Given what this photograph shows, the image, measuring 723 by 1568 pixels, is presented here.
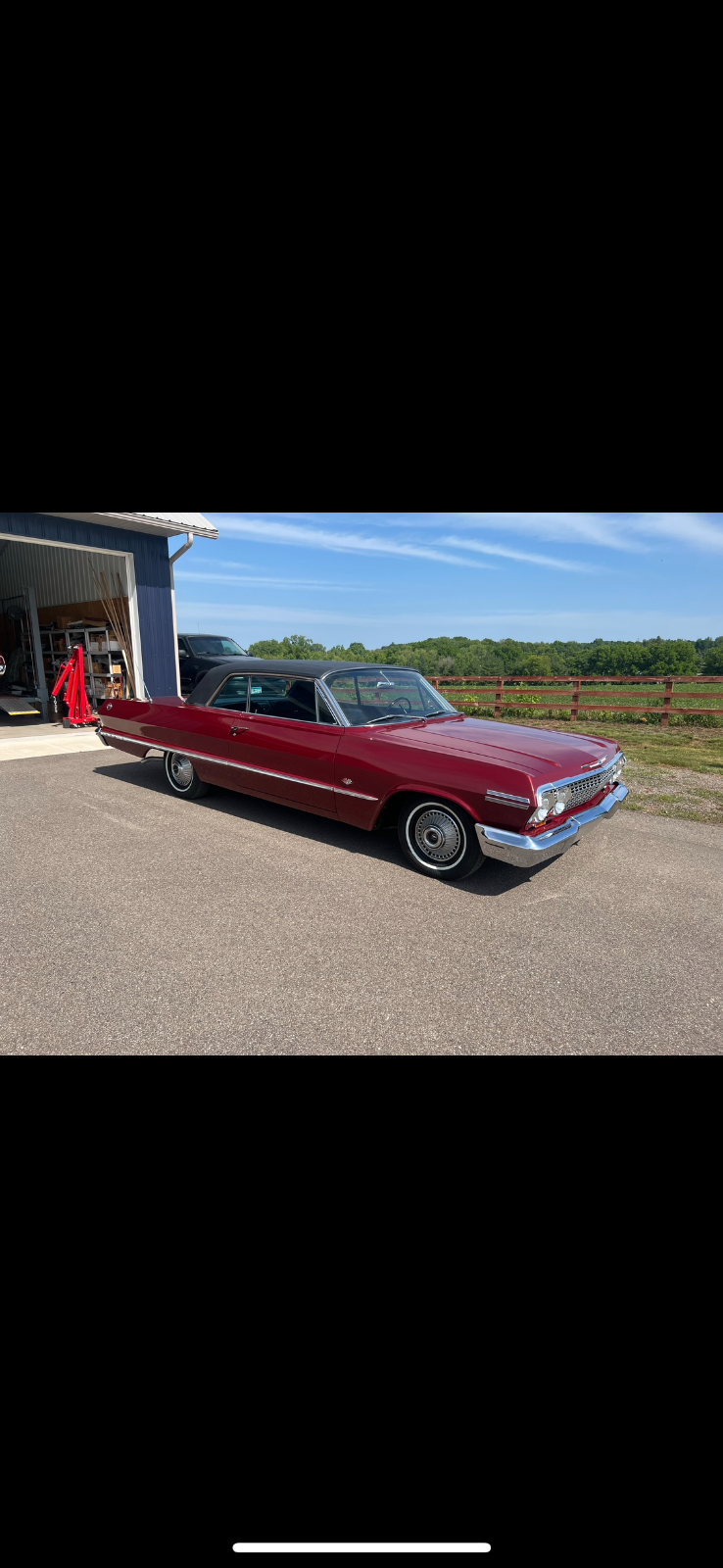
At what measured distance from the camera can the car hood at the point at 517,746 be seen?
3.90 meters

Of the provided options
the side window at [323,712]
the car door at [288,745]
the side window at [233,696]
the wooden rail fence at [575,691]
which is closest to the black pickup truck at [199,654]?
the wooden rail fence at [575,691]

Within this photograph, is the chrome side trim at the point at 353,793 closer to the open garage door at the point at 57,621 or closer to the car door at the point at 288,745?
the car door at the point at 288,745

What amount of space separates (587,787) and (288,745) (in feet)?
7.13

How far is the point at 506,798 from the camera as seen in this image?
367 centimetres

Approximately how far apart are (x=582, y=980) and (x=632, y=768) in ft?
18.6

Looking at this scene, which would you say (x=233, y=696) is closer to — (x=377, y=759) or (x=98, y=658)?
(x=377, y=759)

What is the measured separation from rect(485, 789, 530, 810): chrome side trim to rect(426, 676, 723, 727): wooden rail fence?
315 inches

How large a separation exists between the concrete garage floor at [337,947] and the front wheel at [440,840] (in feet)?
0.39

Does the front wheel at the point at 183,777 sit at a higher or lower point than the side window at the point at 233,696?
lower

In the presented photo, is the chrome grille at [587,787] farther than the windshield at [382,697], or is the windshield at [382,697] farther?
the windshield at [382,697]

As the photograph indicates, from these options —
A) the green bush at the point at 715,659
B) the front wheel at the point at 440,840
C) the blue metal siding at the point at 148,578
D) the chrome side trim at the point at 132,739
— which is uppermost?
the blue metal siding at the point at 148,578

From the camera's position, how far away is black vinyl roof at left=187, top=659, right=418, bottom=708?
503cm

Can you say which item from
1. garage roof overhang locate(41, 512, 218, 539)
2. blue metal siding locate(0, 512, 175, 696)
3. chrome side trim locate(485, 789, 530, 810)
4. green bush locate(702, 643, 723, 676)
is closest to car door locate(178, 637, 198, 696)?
blue metal siding locate(0, 512, 175, 696)
